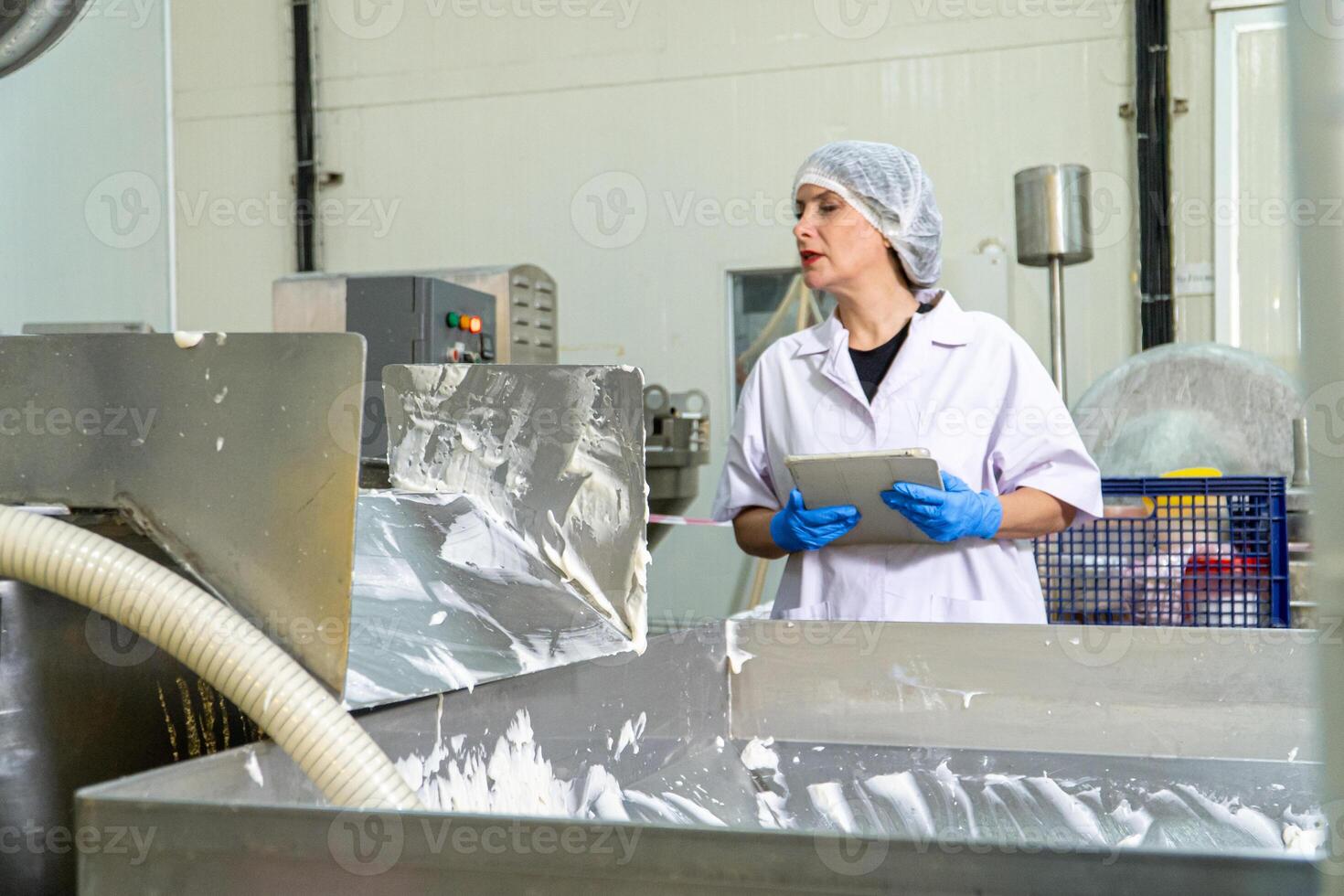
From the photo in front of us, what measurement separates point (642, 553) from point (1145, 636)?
516 mm

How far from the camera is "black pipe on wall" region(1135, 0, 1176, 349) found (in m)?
3.78

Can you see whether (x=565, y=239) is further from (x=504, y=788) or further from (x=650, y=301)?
(x=504, y=788)

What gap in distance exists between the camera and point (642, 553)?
1.05 m

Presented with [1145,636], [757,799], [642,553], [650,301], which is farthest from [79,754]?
[650,301]

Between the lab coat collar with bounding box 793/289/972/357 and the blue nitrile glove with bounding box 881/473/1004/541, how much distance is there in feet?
0.77

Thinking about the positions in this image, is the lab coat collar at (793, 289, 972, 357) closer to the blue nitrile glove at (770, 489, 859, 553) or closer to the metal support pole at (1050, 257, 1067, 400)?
the blue nitrile glove at (770, 489, 859, 553)

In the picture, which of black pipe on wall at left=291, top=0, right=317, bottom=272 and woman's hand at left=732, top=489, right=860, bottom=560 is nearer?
woman's hand at left=732, top=489, right=860, bottom=560

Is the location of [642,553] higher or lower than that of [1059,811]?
higher

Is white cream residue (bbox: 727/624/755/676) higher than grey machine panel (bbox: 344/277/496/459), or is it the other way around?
grey machine panel (bbox: 344/277/496/459)

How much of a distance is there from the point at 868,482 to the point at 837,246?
430mm

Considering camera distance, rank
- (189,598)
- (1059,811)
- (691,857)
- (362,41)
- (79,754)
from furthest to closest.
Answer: (362,41), (1059,811), (79,754), (189,598), (691,857)

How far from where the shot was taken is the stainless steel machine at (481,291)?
2.91 metres

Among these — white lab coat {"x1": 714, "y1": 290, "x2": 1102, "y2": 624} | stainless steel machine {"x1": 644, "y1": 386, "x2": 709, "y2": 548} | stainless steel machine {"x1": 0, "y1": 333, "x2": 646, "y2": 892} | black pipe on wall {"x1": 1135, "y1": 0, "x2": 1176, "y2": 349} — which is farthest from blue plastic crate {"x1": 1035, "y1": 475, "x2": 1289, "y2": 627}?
black pipe on wall {"x1": 1135, "y1": 0, "x2": 1176, "y2": 349}

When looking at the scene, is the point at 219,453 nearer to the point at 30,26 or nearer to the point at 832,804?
the point at 832,804
